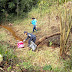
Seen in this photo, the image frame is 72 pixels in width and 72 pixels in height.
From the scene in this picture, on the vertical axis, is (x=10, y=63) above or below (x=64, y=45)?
below

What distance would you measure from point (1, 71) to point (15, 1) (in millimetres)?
7450

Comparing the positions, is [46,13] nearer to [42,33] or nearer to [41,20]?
[41,20]

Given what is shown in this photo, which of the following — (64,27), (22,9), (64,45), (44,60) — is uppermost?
(22,9)

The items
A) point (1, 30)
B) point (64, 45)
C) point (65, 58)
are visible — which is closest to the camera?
point (64, 45)

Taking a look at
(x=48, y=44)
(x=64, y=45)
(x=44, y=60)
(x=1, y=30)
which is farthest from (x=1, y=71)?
(x=1, y=30)

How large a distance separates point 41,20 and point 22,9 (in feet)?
7.44

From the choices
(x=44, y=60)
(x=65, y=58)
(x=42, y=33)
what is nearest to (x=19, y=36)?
(x=42, y=33)

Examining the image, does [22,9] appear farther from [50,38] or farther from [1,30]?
[50,38]

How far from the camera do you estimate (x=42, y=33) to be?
727cm

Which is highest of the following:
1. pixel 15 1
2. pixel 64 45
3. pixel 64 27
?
pixel 15 1

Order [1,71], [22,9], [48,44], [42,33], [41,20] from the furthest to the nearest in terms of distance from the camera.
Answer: [22,9], [41,20], [42,33], [48,44], [1,71]

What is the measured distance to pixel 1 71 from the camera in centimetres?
302

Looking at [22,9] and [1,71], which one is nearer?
[1,71]

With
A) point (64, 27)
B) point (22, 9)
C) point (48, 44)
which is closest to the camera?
point (64, 27)
